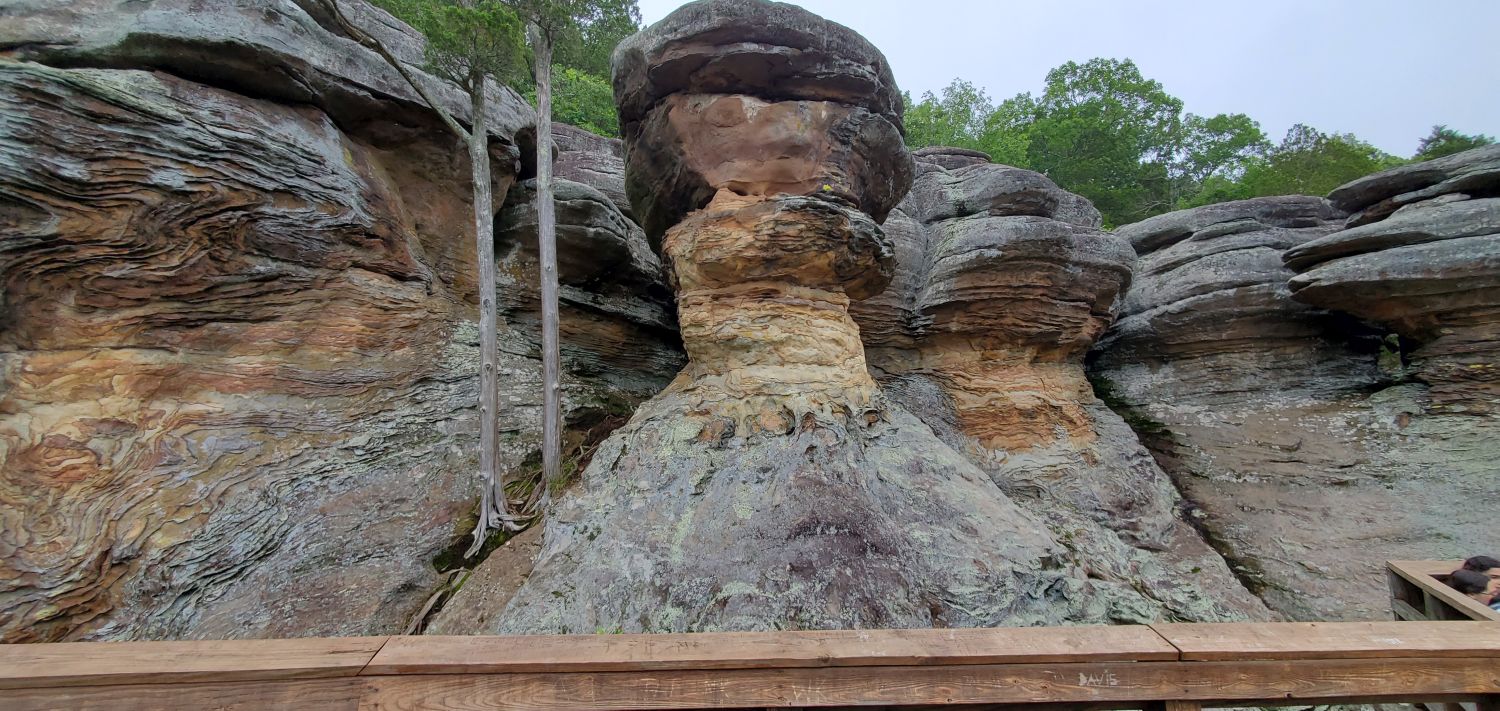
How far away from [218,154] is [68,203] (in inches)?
39.2

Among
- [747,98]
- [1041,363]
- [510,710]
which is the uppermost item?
[747,98]

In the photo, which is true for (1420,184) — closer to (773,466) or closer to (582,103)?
(773,466)

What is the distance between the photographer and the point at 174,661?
65.3 inches

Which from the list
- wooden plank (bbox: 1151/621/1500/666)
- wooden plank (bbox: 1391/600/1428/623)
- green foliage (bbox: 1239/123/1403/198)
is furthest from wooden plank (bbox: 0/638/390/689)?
green foliage (bbox: 1239/123/1403/198)

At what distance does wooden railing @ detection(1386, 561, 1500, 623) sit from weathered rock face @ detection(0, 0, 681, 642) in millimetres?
6173

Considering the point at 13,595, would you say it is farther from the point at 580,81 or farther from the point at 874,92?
the point at 580,81

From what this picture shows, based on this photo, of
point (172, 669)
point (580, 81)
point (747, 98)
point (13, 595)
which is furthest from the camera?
point (580, 81)

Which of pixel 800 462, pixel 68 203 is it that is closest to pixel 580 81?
pixel 68 203

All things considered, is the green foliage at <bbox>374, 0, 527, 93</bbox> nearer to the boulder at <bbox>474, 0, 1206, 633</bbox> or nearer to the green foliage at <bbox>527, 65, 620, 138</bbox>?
the boulder at <bbox>474, 0, 1206, 633</bbox>

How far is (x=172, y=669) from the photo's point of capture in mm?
1631

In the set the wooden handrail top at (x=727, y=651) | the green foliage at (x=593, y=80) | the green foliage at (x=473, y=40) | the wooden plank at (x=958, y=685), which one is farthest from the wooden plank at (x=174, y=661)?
the green foliage at (x=593, y=80)

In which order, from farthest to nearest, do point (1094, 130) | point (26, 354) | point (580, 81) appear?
point (1094, 130)
point (580, 81)
point (26, 354)

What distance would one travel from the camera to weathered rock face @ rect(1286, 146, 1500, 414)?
23.2ft

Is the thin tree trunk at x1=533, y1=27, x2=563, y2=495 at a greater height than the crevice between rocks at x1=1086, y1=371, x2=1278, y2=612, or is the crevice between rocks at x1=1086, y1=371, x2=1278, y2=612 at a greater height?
the thin tree trunk at x1=533, y1=27, x2=563, y2=495
